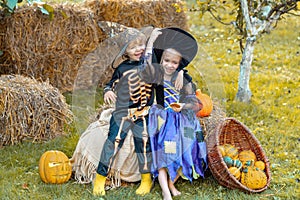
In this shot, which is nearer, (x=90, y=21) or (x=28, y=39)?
(x=28, y=39)

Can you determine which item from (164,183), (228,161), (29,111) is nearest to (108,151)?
(164,183)

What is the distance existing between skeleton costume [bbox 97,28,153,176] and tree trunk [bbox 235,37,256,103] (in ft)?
7.48

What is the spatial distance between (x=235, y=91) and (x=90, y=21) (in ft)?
6.64

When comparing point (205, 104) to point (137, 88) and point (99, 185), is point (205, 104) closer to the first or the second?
point (137, 88)

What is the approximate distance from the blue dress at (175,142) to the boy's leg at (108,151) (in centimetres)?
25

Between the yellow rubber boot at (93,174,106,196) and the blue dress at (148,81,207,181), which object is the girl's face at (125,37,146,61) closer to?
the blue dress at (148,81,207,181)

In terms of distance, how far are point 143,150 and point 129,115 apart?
0.96ft

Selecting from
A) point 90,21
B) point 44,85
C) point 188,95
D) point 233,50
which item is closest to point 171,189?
point 188,95

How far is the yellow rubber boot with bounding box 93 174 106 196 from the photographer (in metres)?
3.84

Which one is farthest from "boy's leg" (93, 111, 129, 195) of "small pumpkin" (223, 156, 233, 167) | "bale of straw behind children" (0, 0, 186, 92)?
"bale of straw behind children" (0, 0, 186, 92)

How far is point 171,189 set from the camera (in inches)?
155

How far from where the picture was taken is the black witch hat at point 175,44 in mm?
4031

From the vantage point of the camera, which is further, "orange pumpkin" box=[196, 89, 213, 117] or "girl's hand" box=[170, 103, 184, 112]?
"orange pumpkin" box=[196, 89, 213, 117]

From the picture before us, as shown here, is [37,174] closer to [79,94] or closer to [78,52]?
[79,94]
